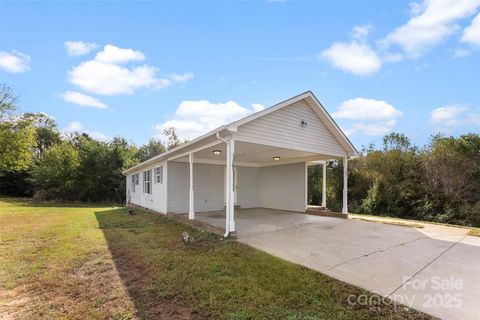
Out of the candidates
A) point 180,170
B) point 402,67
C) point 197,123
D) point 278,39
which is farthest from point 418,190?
point 197,123

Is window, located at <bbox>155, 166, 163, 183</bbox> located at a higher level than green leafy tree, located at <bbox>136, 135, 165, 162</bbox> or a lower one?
lower

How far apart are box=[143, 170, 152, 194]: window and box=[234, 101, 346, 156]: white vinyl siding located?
8527mm

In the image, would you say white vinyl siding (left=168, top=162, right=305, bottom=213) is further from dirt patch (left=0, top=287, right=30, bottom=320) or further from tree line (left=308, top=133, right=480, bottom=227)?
dirt patch (left=0, top=287, right=30, bottom=320)

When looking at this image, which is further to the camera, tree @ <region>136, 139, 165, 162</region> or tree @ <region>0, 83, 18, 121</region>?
tree @ <region>136, 139, 165, 162</region>

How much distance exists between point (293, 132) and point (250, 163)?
5216mm

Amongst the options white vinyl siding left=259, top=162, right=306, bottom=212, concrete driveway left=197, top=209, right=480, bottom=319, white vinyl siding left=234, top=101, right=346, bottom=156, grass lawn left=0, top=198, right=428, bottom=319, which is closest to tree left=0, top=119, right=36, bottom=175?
grass lawn left=0, top=198, right=428, bottom=319

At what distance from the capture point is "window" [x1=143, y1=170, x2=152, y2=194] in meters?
14.1

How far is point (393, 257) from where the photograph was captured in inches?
199

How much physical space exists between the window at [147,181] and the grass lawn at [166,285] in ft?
24.2

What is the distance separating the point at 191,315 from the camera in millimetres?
3244

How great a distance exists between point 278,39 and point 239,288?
9.05 m

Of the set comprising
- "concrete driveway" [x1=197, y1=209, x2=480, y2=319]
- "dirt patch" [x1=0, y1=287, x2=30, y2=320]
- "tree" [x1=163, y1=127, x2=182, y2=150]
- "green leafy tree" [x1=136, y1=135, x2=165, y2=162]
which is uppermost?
"tree" [x1=163, y1=127, x2=182, y2=150]

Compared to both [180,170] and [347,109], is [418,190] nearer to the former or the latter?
[347,109]

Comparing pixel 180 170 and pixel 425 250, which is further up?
pixel 180 170
